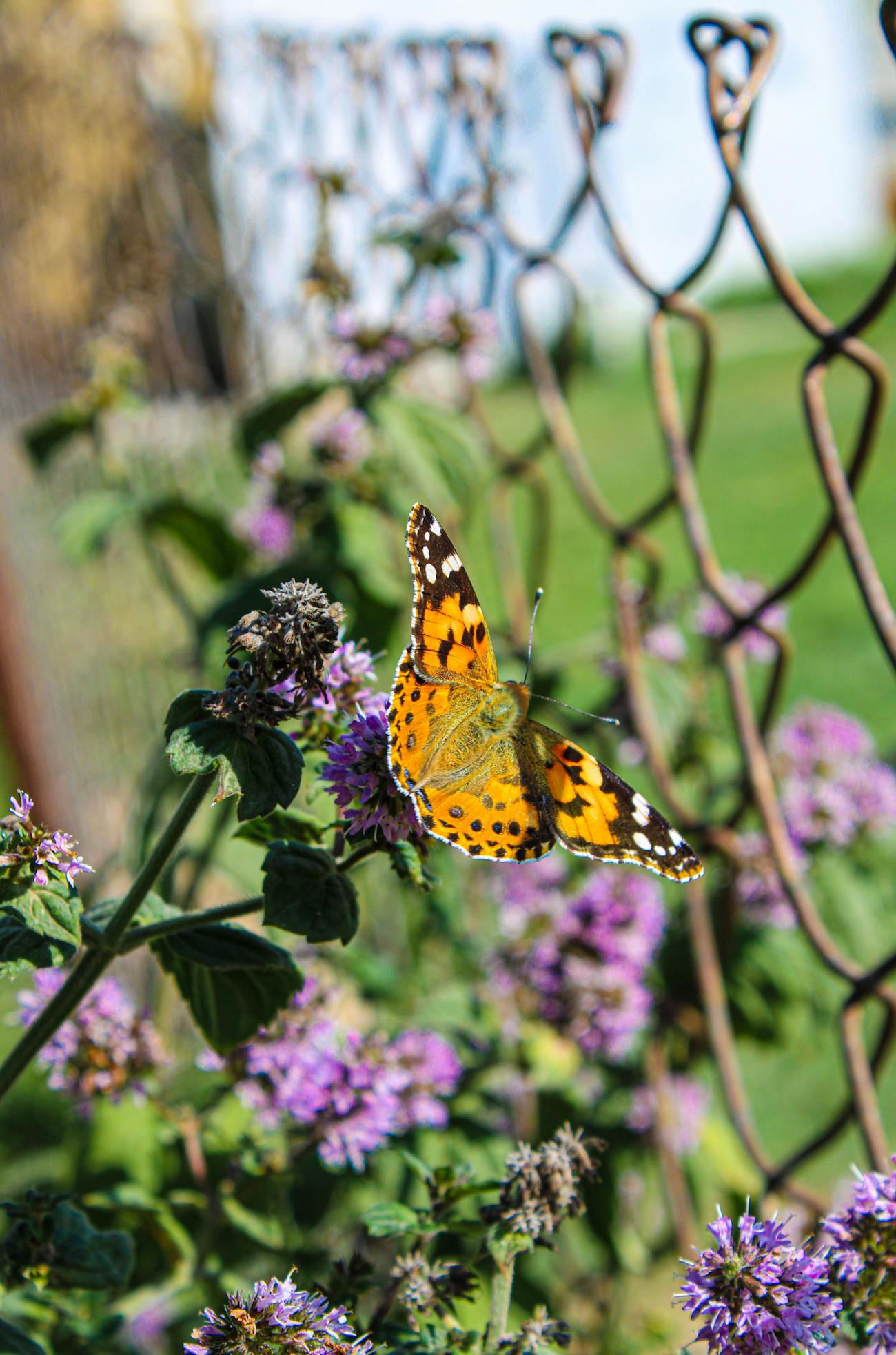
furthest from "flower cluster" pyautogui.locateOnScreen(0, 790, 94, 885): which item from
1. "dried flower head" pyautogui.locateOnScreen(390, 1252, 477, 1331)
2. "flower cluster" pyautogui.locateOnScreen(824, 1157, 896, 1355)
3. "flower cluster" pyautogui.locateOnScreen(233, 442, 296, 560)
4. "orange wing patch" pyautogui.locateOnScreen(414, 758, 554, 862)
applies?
"flower cluster" pyautogui.locateOnScreen(233, 442, 296, 560)

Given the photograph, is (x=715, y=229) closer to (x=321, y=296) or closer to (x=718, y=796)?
(x=321, y=296)

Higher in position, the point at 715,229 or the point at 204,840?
the point at 715,229

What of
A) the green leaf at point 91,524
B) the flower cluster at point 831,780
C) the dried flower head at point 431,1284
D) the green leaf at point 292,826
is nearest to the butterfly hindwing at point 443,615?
the green leaf at point 292,826

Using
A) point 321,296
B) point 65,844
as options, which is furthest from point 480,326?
point 65,844

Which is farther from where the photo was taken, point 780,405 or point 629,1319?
point 780,405

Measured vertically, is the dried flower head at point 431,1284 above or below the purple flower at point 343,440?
below

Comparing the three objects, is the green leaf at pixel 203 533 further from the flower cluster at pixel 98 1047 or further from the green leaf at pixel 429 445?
the flower cluster at pixel 98 1047
